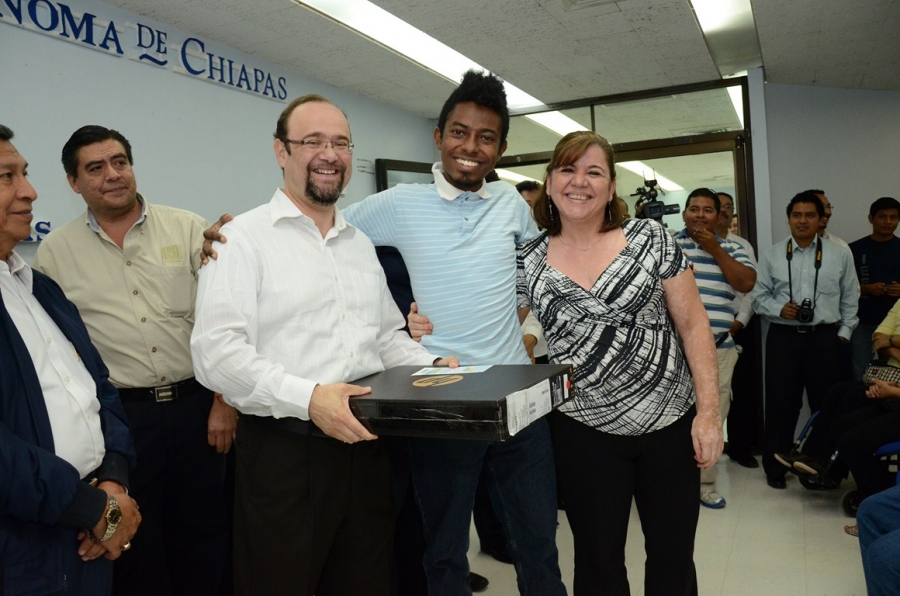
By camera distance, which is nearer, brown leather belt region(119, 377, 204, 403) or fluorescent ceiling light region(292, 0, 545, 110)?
brown leather belt region(119, 377, 204, 403)

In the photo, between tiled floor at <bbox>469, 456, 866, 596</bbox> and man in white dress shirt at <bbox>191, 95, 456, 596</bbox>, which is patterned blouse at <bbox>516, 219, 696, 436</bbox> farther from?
tiled floor at <bbox>469, 456, 866, 596</bbox>

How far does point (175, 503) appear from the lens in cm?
218

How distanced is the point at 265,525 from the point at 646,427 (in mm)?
937

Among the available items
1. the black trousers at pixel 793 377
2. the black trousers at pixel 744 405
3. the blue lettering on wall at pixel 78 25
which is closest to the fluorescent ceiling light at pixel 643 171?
the black trousers at pixel 744 405

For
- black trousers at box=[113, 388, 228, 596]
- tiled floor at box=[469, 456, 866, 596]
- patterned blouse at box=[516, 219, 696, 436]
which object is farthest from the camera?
tiled floor at box=[469, 456, 866, 596]

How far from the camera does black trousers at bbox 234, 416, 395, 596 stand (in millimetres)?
1409

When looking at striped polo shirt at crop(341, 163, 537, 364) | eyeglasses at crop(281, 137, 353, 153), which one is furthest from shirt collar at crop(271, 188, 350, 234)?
striped polo shirt at crop(341, 163, 537, 364)

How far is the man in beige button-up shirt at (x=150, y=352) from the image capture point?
2082 mm

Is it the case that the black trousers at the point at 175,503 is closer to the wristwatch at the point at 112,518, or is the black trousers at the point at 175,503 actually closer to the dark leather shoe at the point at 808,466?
the wristwatch at the point at 112,518

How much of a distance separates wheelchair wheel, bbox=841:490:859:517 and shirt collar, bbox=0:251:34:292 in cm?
384

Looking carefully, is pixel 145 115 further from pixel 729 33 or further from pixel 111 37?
pixel 729 33

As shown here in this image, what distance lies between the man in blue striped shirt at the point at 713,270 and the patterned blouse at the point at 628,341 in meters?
2.22

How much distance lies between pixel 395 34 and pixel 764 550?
11.9 feet

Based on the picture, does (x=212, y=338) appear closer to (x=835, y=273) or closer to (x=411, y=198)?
(x=411, y=198)
